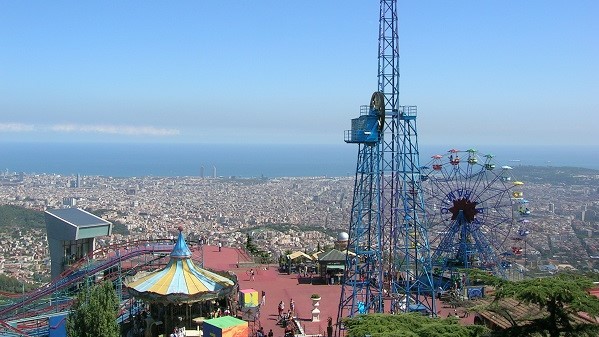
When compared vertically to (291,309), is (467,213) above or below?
above

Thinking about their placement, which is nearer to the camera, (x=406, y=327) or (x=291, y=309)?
(x=406, y=327)

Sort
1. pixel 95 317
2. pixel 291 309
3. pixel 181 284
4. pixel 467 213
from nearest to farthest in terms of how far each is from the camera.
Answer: pixel 95 317
pixel 181 284
pixel 291 309
pixel 467 213

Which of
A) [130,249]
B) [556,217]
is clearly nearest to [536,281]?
[130,249]

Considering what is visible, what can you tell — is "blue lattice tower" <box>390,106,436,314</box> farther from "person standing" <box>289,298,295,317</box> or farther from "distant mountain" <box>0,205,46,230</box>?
"distant mountain" <box>0,205,46,230</box>

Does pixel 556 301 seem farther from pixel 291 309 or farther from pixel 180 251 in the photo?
pixel 180 251

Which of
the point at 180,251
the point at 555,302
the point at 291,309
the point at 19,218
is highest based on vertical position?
the point at 555,302

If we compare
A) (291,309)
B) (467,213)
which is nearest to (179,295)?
(291,309)

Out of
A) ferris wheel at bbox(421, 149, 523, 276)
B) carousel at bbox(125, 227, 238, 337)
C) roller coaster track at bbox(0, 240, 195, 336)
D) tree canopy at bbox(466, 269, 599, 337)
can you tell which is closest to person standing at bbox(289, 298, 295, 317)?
carousel at bbox(125, 227, 238, 337)

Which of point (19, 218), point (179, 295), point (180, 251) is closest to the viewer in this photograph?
point (179, 295)
